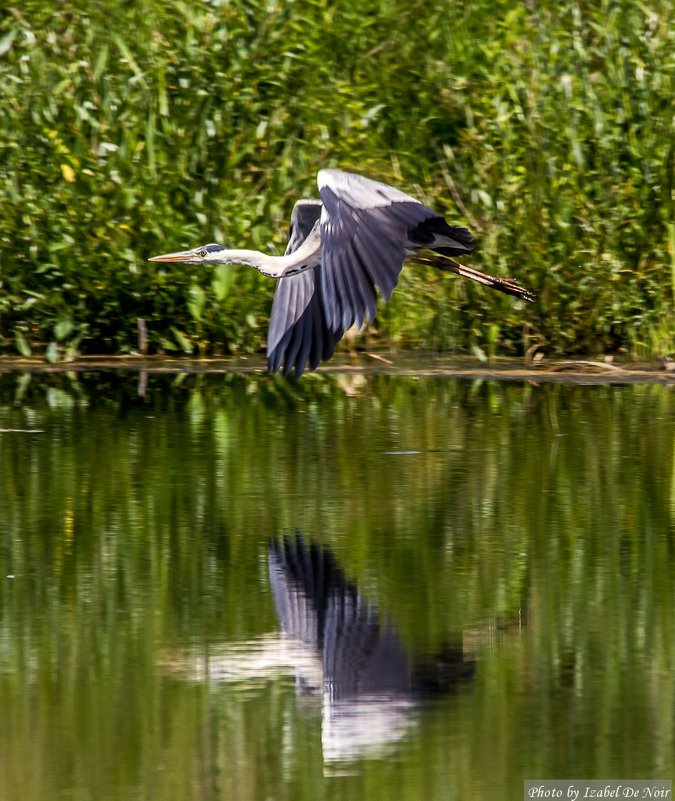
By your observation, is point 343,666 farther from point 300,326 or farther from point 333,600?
point 300,326

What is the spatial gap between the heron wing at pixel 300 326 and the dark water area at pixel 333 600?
1.41 feet

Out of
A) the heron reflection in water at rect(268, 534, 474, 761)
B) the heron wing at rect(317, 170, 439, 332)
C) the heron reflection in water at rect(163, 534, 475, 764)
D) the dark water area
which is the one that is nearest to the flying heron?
the heron wing at rect(317, 170, 439, 332)

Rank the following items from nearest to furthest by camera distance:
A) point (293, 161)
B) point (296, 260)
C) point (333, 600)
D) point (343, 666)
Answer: point (343, 666) < point (333, 600) < point (296, 260) < point (293, 161)

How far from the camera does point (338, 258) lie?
24.4 ft

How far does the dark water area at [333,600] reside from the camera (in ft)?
13.7

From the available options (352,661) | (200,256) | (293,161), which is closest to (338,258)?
(200,256)

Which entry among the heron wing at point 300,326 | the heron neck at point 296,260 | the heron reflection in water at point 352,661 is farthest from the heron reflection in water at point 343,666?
the heron neck at point 296,260

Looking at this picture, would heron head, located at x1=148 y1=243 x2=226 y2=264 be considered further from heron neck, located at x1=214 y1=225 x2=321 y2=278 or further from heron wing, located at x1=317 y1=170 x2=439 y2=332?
heron wing, located at x1=317 y1=170 x2=439 y2=332

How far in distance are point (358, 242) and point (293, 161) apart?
5104 mm

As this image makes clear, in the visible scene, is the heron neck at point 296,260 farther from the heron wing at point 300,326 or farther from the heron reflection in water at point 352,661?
the heron reflection in water at point 352,661

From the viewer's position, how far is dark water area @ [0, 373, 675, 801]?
13.7 feet

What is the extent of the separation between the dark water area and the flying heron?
541 mm

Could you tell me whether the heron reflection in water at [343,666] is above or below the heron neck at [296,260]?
below

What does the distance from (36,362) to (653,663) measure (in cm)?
720
